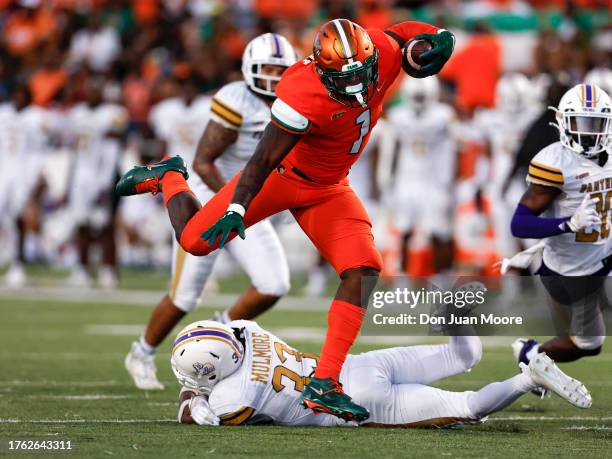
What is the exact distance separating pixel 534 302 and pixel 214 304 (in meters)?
5.32

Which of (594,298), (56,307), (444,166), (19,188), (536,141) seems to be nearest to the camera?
(594,298)

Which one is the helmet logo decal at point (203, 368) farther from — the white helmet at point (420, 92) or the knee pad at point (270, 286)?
the white helmet at point (420, 92)

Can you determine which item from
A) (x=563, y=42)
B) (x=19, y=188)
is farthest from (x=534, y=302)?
(x=19, y=188)

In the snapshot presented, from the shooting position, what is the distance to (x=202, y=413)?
5023 mm

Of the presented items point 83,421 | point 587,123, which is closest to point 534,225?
point 587,123

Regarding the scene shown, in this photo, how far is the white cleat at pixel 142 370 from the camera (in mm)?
6559

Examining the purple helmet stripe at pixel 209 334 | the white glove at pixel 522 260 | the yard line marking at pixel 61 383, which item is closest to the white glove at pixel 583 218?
the white glove at pixel 522 260

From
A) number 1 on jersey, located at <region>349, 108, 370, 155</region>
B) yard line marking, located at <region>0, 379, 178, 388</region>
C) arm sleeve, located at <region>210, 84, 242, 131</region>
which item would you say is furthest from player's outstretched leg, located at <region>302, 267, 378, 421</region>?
yard line marking, located at <region>0, 379, 178, 388</region>

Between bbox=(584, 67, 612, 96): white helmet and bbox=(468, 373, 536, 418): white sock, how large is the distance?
642 cm

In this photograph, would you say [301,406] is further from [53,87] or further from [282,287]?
[53,87]

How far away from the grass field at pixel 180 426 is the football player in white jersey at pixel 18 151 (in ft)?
12.8

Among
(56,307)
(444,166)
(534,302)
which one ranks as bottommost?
(56,307)

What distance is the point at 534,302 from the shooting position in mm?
6203

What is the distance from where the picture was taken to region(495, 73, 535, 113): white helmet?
11.4 meters
